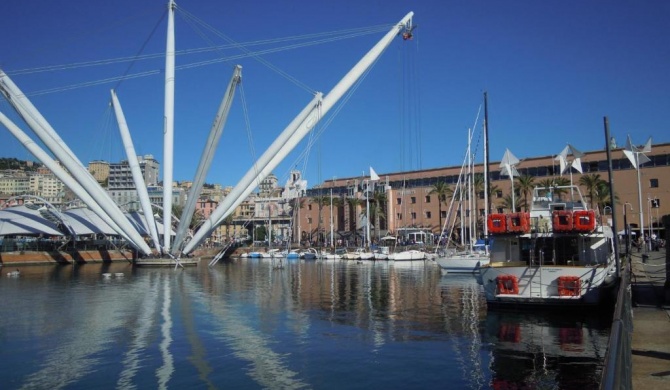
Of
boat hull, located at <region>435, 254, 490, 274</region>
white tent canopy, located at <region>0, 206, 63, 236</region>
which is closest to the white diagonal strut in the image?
boat hull, located at <region>435, 254, 490, 274</region>

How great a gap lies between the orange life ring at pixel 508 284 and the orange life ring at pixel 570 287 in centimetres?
178

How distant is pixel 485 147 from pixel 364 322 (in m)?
32.8

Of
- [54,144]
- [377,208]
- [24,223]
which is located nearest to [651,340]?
[54,144]

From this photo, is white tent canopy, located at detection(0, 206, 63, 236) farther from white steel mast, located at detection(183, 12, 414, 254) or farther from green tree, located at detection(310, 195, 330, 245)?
green tree, located at detection(310, 195, 330, 245)

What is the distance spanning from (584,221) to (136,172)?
64226mm

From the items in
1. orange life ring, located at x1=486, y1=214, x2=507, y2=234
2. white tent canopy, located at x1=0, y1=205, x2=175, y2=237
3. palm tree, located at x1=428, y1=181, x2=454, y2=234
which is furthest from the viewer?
palm tree, located at x1=428, y1=181, x2=454, y2=234

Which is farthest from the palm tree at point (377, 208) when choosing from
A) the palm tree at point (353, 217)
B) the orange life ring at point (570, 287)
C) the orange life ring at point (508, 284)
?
the orange life ring at point (570, 287)

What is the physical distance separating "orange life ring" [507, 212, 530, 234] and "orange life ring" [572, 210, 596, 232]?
203cm

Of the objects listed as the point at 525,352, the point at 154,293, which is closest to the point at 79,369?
the point at 525,352

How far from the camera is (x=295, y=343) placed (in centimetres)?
1952

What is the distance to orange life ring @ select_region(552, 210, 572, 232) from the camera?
24.1 m

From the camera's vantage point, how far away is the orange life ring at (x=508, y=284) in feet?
78.2

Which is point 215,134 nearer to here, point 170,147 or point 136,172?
point 170,147

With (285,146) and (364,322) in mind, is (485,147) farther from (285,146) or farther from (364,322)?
(364,322)
